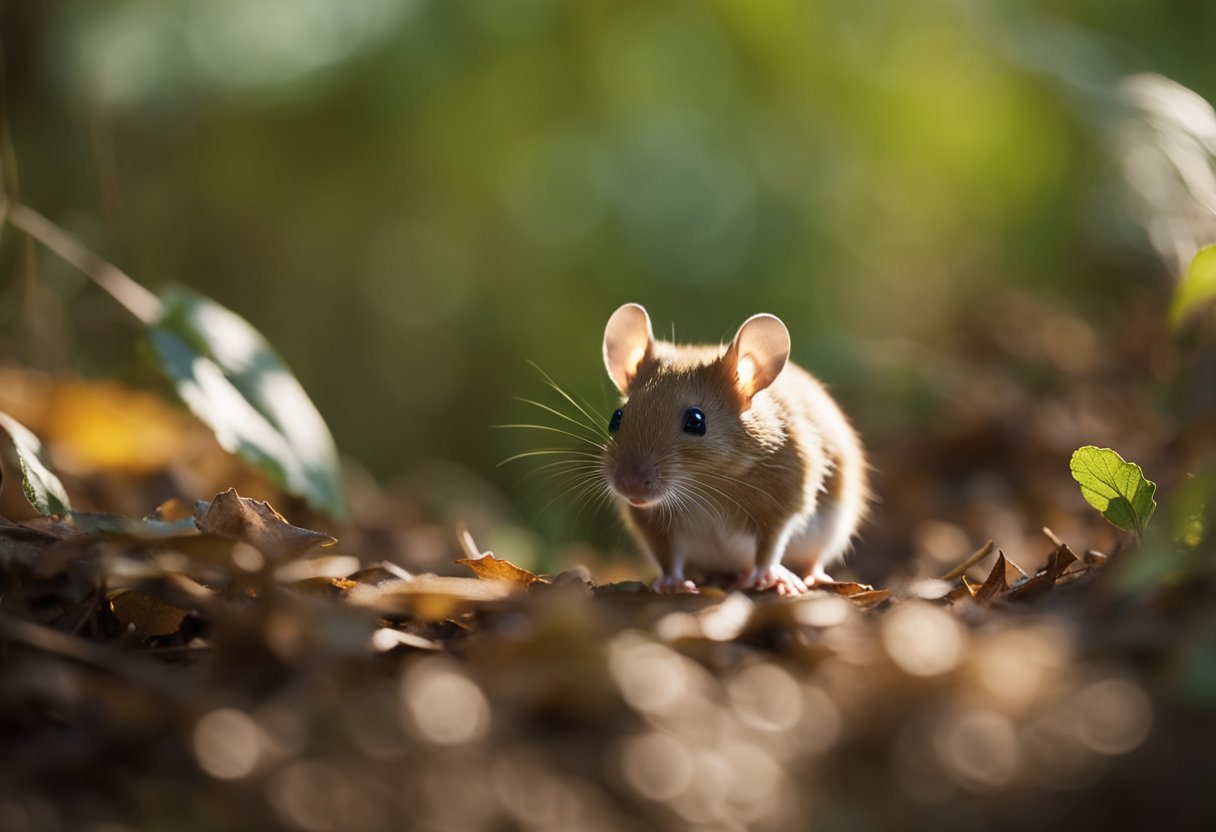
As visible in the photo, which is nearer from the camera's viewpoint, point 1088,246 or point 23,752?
point 23,752

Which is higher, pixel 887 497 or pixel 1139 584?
pixel 1139 584

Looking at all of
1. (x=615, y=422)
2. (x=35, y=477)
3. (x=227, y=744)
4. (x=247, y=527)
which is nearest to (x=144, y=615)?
(x=247, y=527)

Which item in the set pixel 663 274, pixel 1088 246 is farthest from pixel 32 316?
pixel 1088 246

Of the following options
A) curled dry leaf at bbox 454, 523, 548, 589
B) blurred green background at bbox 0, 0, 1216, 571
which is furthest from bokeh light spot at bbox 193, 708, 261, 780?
blurred green background at bbox 0, 0, 1216, 571

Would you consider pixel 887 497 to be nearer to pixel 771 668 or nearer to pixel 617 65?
pixel 771 668

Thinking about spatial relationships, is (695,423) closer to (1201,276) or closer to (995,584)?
(995,584)

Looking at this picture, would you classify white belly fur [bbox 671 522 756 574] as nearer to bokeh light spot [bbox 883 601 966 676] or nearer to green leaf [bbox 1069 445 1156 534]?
green leaf [bbox 1069 445 1156 534]
